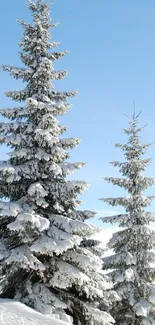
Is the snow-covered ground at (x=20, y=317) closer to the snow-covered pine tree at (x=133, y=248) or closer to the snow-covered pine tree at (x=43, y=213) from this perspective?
the snow-covered pine tree at (x=43, y=213)

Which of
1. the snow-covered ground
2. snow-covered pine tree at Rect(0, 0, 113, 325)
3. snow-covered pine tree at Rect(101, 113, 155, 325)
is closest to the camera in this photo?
the snow-covered ground

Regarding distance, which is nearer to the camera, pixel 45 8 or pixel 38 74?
pixel 38 74

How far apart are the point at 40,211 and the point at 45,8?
9.24 m

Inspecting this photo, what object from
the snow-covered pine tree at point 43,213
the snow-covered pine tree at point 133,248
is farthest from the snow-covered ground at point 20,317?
the snow-covered pine tree at point 133,248

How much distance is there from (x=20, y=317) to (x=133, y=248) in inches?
365

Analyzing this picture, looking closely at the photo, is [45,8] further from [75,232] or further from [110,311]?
[110,311]

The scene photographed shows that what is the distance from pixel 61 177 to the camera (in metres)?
15.5

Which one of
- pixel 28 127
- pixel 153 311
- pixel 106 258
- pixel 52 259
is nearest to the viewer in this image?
pixel 52 259

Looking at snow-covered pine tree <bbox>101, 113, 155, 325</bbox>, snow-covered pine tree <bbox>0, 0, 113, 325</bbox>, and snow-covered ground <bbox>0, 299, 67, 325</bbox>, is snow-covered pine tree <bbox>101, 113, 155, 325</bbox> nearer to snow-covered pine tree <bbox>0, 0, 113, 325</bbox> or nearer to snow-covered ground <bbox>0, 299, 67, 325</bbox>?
snow-covered pine tree <bbox>0, 0, 113, 325</bbox>

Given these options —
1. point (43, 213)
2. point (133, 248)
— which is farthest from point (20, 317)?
point (133, 248)

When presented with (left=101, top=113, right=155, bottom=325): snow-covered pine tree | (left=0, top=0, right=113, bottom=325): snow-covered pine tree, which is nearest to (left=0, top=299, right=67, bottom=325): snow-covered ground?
(left=0, top=0, right=113, bottom=325): snow-covered pine tree

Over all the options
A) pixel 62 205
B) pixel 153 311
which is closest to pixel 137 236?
pixel 153 311

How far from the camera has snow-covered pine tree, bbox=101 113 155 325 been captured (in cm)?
1739

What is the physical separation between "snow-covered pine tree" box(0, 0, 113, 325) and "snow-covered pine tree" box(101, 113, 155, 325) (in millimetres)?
2683
